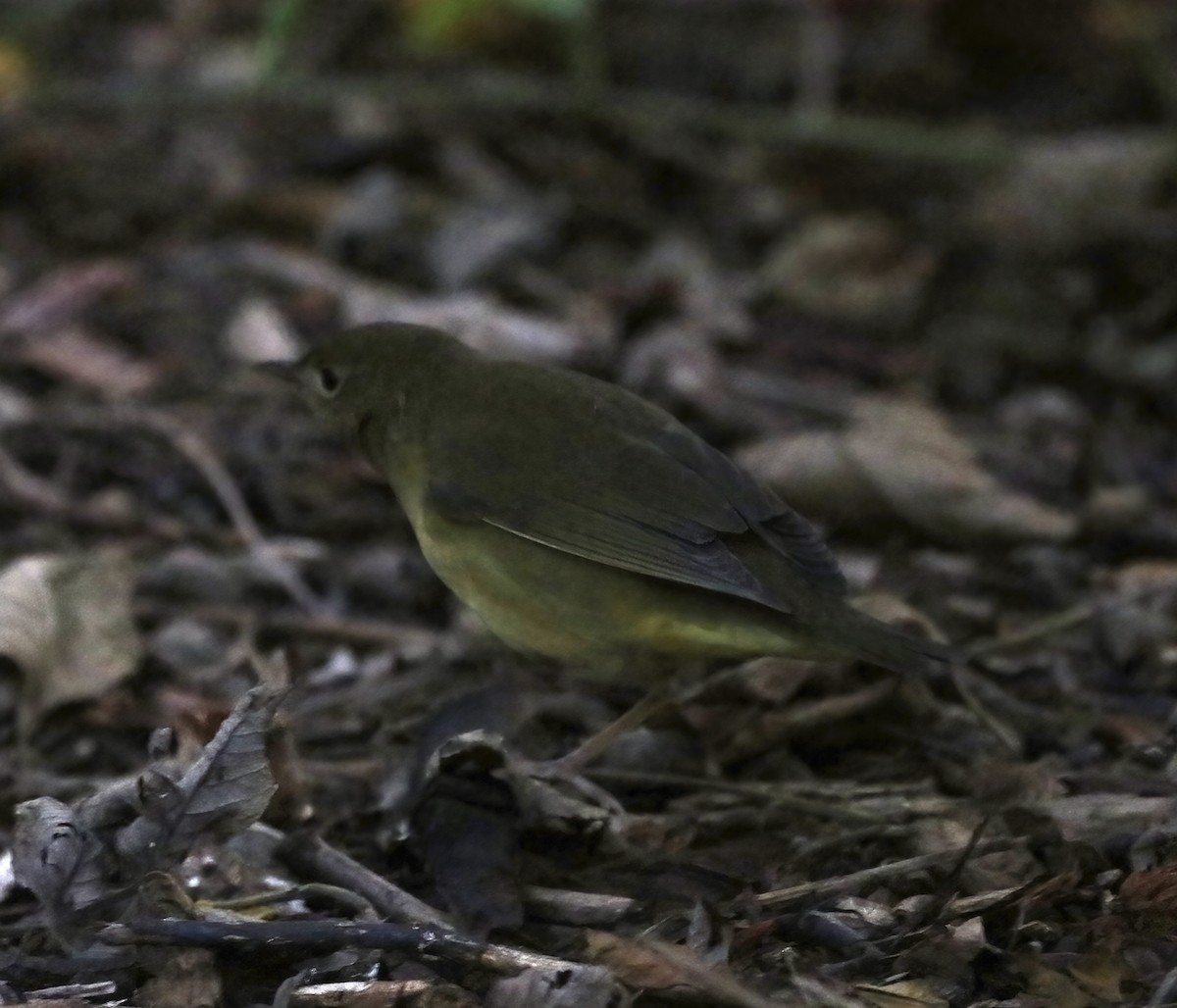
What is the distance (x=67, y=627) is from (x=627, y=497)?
4.55 feet

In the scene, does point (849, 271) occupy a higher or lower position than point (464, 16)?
lower

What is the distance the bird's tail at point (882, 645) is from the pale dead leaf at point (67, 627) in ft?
5.58

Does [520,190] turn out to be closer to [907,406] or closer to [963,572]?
[907,406]

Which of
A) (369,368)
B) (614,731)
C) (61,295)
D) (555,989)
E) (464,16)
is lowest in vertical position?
(614,731)

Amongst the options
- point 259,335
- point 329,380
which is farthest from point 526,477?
point 259,335

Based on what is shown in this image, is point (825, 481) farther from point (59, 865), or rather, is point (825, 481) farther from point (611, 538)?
→ point (59, 865)

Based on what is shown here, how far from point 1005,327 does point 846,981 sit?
411cm

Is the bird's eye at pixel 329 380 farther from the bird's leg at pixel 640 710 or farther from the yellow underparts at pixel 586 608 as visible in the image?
the bird's leg at pixel 640 710

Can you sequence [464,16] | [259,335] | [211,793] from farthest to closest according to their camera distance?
[464,16]
[259,335]
[211,793]

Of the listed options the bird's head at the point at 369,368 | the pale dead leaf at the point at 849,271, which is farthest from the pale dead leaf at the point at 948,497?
the pale dead leaf at the point at 849,271

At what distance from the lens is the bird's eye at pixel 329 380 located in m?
4.64

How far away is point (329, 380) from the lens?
4.66 metres

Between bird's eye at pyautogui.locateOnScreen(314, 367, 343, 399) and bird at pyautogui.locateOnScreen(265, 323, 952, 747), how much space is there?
0.36 m

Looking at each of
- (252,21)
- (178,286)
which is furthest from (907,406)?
(252,21)
